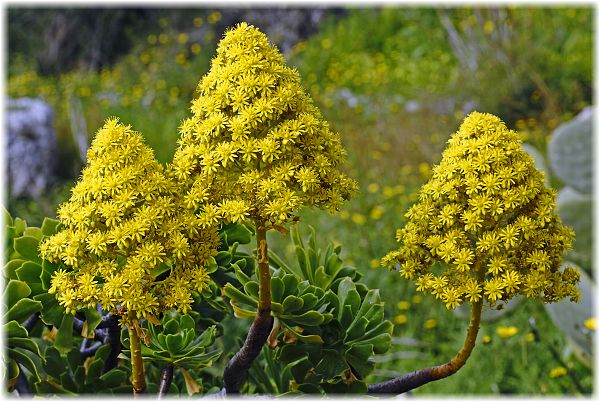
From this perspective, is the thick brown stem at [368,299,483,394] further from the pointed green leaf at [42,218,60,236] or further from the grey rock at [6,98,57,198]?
the grey rock at [6,98,57,198]

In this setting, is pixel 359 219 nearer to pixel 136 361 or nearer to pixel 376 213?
pixel 376 213

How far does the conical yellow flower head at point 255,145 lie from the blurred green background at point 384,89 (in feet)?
5.58

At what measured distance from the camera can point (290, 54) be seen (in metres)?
7.90

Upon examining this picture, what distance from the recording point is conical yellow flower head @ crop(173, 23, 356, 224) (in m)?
1.20

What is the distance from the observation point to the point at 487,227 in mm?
1299

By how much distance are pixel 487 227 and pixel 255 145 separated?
0.40m

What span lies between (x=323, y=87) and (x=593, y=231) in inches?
164

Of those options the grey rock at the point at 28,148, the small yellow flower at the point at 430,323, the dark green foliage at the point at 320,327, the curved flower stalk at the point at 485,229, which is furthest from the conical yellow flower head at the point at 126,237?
the grey rock at the point at 28,148

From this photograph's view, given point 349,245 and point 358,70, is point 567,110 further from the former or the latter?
point 349,245

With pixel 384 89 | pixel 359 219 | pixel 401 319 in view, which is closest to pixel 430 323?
pixel 401 319

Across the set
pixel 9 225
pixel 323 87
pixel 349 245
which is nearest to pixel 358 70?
pixel 323 87

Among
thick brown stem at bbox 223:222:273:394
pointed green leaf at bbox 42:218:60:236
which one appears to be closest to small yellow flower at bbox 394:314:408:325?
thick brown stem at bbox 223:222:273:394

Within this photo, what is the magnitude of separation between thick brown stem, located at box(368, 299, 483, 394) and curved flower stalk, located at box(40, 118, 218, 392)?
411mm

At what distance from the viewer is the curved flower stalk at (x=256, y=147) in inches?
47.3
